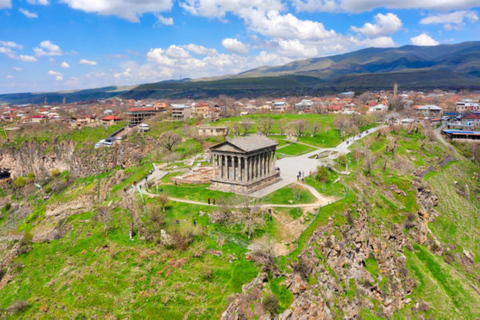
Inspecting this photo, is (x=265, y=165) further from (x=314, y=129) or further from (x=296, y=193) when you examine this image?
(x=314, y=129)

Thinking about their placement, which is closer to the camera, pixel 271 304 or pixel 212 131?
pixel 271 304

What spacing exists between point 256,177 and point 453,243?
3725 cm

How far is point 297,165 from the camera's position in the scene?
72875 millimetres

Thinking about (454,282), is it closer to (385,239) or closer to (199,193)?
(385,239)

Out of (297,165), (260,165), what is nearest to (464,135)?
(297,165)

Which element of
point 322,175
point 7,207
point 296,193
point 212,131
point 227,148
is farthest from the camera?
point 212,131

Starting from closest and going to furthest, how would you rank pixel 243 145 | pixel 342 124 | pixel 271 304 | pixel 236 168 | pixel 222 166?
pixel 271 304, pixel 243 145, pixel 236 168, pixel 222 166, pixel 342 124

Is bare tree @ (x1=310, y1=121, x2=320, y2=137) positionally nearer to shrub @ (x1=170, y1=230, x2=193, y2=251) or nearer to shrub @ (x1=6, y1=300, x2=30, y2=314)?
shrub @ (x1=170, y1=230, x2=193, y2=251)

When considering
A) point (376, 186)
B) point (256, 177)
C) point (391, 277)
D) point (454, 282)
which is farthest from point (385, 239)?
point (256, 177)

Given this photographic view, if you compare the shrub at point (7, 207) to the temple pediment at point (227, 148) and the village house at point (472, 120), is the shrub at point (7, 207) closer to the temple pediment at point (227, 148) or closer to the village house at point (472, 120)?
the temple pediment at point (227, 148)

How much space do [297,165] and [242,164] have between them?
22.3 metres

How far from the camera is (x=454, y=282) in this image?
45188 millimetres

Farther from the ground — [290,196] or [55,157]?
[290,196]

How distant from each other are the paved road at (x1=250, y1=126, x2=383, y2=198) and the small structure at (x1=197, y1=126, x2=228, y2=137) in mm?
33092
